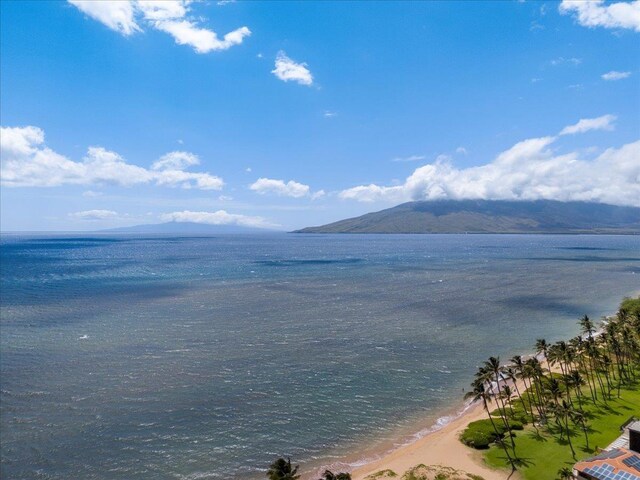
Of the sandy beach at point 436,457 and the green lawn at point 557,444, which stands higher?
the green lawn at point 557,444

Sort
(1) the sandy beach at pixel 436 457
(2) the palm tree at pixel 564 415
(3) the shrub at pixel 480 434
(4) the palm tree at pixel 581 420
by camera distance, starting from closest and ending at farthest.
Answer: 1. (1) the sandy beach at pixel 436 457
2. (2) the palm tree at pixel 564 415
3. (4) the palm tree at pixel 581 420
4. (3) the shrub at pixel 480 434

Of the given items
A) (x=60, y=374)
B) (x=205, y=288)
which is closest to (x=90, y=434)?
(x=60, y=374)

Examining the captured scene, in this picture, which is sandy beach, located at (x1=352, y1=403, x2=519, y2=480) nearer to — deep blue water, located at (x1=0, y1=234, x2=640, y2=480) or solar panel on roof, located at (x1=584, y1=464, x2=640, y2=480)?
deep blue water, located at (x1=0, y1=234, x2=640, y2=480)

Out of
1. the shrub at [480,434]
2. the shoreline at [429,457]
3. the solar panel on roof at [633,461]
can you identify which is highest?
the solar panel on roof at [633,461]

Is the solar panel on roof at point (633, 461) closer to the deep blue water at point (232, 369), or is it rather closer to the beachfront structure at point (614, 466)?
the beachfront structure at point (614, 466)

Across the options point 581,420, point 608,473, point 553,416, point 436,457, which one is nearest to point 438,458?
point 436,457

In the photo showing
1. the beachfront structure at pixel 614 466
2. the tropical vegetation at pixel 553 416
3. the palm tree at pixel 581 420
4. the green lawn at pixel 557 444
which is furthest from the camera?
the palm tree at pixel 581 420

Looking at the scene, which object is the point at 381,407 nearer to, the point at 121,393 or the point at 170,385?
the point at 170,385

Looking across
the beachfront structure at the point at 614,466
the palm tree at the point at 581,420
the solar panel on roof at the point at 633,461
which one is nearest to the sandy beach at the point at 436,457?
the beachfront structure at the point at 614,466
